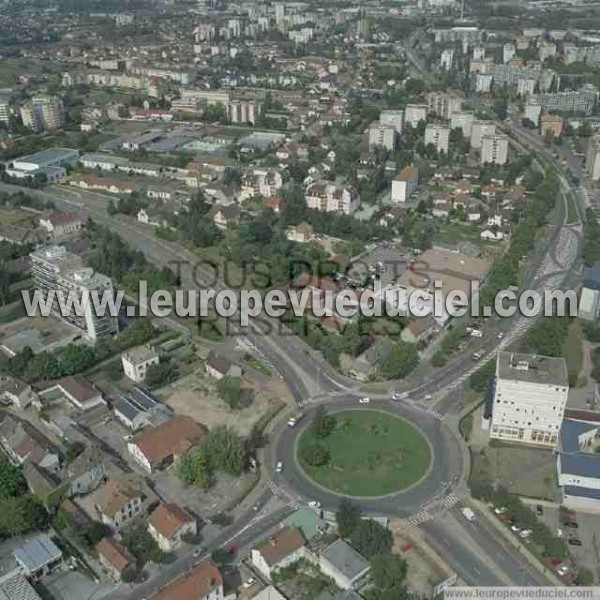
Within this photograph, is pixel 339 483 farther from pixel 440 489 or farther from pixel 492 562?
pixel 492 562

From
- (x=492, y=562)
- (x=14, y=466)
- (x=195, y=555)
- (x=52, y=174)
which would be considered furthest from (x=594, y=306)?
(x=52, y=174)

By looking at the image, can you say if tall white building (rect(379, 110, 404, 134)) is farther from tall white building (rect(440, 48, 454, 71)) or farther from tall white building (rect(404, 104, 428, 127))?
tall white building (rect(440, 48, 454, 71))

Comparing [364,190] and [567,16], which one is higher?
[567,16]

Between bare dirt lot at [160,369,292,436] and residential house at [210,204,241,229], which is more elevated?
residential house at [210,204,241,229]

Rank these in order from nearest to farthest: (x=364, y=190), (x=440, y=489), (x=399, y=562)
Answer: (x=399, y=562)
(x=440, y=489)
(x=364, y=190)

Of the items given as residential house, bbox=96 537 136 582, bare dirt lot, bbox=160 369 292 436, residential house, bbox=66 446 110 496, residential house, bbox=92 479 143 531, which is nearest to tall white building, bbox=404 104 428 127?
bare dirt lot, bbox=160 369 292 436

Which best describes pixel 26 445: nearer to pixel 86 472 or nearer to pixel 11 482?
pixel 11 482
